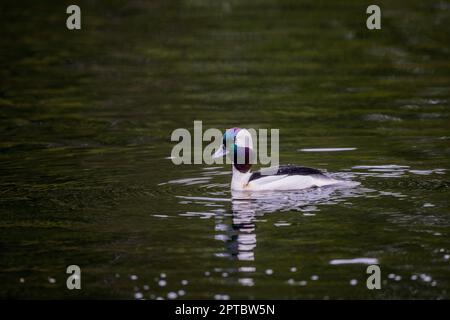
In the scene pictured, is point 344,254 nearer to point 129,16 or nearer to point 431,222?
point 431,222

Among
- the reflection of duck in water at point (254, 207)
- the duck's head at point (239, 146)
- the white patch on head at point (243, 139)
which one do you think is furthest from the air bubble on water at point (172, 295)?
the white patch on head at point (243, 139)

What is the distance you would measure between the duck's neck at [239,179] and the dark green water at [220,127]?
304mm

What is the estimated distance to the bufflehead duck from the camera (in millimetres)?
12570

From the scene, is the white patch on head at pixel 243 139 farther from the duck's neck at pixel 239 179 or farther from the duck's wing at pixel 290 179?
the duck's wing at pixel 290 179

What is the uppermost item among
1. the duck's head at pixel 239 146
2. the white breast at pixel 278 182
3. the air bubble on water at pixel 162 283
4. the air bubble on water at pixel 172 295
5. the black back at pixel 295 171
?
the duck's head at pixel 239 146

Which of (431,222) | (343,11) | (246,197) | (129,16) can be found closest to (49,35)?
(129,16)

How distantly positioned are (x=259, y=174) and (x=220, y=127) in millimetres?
4090

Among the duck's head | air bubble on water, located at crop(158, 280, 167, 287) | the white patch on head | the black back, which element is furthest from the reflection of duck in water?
air bubble on water, located at crop(158, 280, 167, 287)

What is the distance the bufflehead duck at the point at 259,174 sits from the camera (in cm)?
1257

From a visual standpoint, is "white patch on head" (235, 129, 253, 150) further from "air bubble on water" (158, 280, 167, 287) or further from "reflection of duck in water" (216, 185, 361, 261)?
"air bubble on water" (158, 280, 167, 287)

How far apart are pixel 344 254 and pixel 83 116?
358 inches

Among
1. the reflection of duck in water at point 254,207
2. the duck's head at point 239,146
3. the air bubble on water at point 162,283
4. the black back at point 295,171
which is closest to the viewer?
the air bubble on water at point 162,283

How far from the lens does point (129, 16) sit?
27938mm
